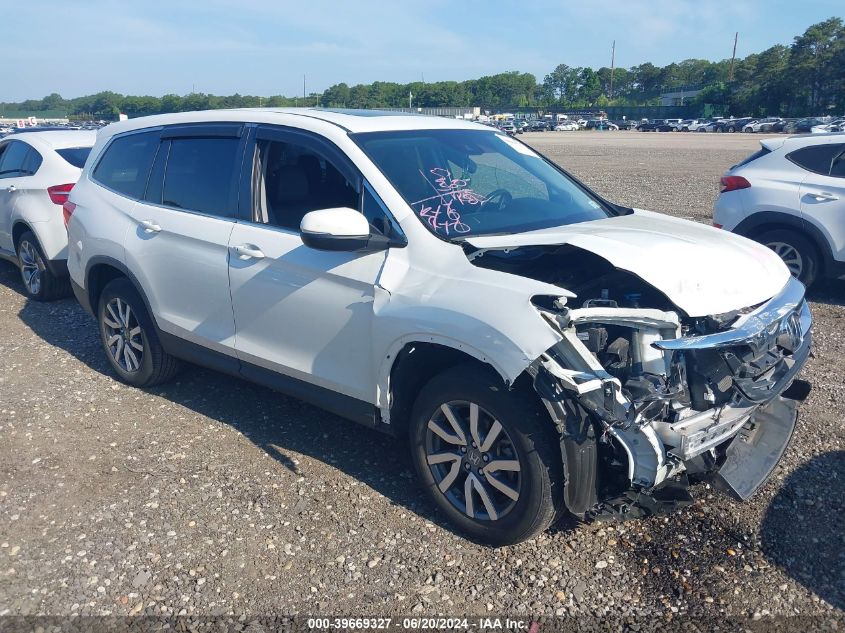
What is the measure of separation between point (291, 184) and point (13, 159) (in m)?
5.76

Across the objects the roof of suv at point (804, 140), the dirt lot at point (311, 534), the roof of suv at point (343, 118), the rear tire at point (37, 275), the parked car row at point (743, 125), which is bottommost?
the parked car row at point (743, 125)

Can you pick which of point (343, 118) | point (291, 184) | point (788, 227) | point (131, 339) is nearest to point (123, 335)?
point (131, 339)

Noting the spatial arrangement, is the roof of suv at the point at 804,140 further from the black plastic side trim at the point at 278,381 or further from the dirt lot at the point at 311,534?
the black plastic side trim at the point at 278,381

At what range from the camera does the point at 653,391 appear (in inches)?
116

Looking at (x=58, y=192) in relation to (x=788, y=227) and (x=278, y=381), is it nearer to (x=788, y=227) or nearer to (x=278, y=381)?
(x=278, y=381)

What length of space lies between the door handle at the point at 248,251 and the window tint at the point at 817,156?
6177 mm

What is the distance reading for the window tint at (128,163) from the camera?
16.8 ft

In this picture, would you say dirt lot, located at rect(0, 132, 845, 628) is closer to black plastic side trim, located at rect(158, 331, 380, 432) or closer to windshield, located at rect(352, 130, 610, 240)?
black plastic side trim, located at rect(158, 331, 380, 432)

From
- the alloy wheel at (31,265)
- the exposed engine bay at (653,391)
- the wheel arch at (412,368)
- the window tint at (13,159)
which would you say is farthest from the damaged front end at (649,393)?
the window tint at (13,159)

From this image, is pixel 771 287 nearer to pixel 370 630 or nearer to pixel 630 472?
pixel 630 472

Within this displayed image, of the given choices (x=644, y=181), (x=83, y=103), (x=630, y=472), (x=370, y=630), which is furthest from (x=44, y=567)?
(x=83, y=103)

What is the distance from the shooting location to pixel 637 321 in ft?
9.95

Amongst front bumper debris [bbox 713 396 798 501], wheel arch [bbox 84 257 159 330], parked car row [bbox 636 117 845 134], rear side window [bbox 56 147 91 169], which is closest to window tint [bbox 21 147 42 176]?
rear side window [bbox 56 147 91 169]

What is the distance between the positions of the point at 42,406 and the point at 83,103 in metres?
71.3
